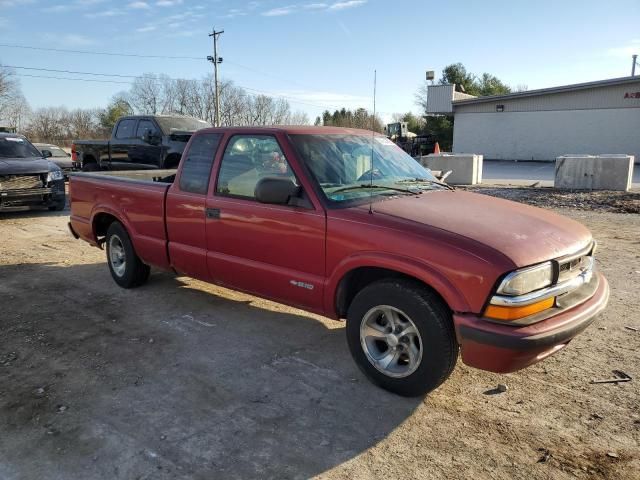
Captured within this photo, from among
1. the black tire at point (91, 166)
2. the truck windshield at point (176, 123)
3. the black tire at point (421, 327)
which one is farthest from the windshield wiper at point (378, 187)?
the black tire at point (91, 166)

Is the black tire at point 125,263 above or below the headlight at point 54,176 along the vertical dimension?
below

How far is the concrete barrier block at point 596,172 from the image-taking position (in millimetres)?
14928

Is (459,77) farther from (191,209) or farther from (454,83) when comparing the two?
(191,209)

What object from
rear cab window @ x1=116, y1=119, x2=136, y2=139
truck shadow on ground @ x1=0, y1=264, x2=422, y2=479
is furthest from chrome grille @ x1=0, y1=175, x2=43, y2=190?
truck shadow on ground @ x1=0, y1=264, x2=422, y2=479

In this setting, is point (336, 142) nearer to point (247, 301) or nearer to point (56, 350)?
point (247, 301)

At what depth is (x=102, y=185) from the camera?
595 cm

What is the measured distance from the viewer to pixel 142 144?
11.6m

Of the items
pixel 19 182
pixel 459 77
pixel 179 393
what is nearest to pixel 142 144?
pixel 19 182

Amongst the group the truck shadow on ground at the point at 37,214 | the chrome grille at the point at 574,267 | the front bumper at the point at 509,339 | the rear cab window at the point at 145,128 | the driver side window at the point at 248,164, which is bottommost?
the truck shadow on ground at the point at 37,214

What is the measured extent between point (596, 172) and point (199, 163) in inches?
558

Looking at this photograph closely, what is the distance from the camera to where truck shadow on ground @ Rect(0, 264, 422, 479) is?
9.26 feet

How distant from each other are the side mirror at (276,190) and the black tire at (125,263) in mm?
2583

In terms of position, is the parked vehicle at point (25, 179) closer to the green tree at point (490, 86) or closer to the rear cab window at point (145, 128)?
the rear cab window at point (145, 128)

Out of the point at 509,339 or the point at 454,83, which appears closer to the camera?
the point at 509,339
